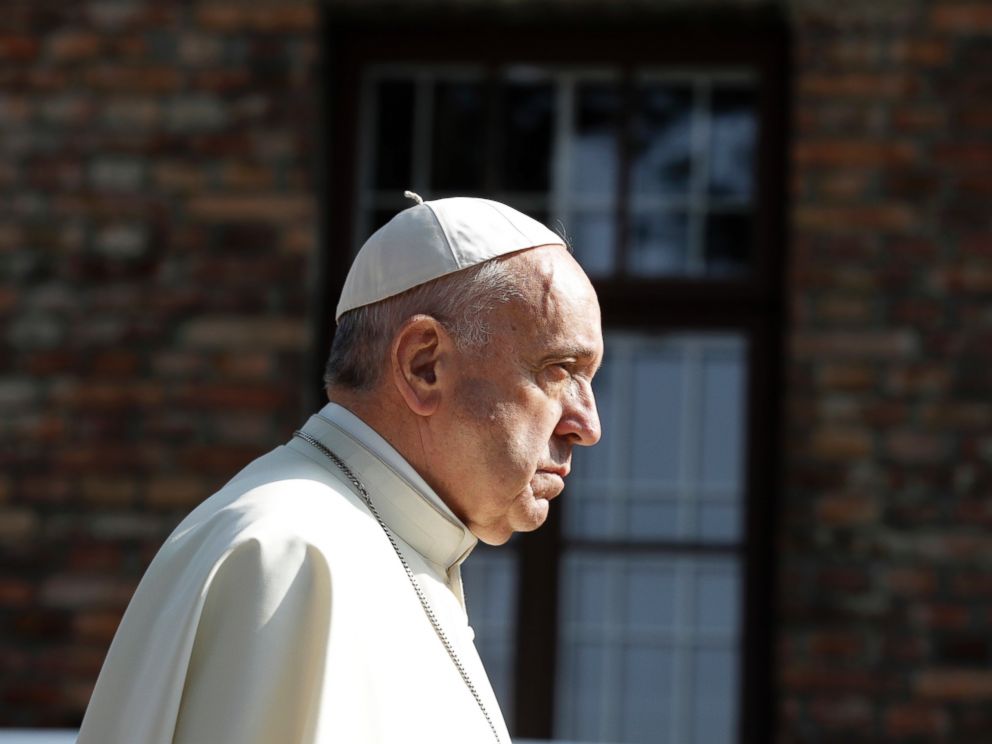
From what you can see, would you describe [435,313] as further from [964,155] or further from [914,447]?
[964,155]

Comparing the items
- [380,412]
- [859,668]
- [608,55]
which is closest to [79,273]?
[608,55]

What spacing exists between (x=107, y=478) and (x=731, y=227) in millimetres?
2156

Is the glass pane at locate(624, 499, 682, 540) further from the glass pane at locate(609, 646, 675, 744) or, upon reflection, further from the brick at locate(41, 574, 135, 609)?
the brick at locate(41, 574, 135, 609)

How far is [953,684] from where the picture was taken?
5004 mm

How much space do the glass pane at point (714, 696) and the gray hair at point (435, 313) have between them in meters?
3.31

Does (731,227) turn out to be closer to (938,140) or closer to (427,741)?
(938,140)

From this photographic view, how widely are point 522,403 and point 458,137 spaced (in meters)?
3.59

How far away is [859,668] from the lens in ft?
16.5

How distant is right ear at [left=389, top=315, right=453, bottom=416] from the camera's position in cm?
217

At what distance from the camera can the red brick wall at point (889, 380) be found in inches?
198

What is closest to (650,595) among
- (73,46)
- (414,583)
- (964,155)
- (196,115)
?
(964,155)

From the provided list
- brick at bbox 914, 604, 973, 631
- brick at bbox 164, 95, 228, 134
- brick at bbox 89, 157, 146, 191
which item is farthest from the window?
brick at bbox 89, 157, 146, 191

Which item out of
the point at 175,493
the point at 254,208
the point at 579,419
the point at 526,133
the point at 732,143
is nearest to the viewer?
the point at 579,419

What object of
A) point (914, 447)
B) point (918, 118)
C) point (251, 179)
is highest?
point (918, 118)
